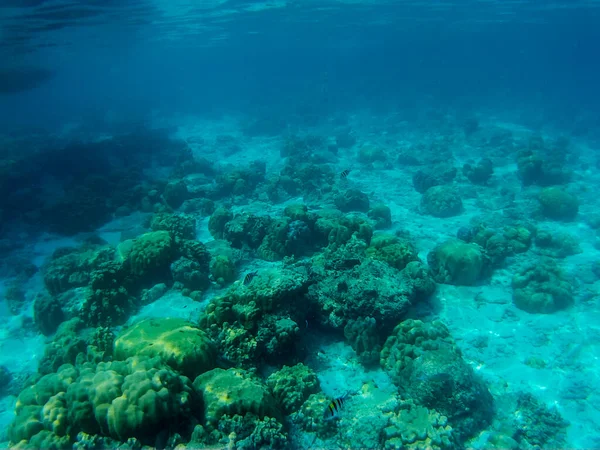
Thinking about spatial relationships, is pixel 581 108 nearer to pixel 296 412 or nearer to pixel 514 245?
pixel 514 245

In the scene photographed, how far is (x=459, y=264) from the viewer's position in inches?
431

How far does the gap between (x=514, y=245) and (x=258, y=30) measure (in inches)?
2180

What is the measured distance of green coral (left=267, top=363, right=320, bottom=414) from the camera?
638cm

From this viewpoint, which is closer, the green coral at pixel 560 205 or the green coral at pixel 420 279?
the green coral at pixel 420 279

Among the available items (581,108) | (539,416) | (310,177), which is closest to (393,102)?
(581,108)

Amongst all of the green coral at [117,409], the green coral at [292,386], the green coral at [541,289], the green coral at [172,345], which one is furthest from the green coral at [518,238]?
the green coral at [117,409]

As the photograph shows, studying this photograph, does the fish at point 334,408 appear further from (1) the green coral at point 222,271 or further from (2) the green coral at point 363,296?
(1) the green coral at point 222,271

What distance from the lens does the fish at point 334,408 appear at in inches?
202

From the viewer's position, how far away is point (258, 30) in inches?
2199

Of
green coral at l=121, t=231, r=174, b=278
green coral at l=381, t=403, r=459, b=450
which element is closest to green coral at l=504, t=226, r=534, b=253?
green coral at l=381, t=403, r=459, b=450

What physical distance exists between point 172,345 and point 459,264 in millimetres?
8737

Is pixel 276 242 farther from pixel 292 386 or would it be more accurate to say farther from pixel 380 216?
pixel 380 216

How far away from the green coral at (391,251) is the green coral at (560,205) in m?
9.91

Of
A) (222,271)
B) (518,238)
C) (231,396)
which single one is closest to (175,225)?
(222,271)
